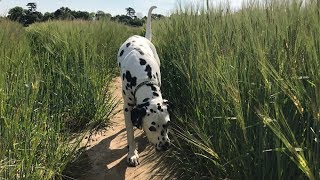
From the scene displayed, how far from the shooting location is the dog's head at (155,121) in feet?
10.6

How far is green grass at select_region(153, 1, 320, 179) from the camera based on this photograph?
139 centimetres

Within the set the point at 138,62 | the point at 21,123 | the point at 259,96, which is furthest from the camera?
the point at 138,62

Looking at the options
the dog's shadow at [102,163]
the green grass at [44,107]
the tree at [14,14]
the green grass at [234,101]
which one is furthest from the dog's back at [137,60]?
the tree at [14,14]

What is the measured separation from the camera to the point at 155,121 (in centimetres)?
323

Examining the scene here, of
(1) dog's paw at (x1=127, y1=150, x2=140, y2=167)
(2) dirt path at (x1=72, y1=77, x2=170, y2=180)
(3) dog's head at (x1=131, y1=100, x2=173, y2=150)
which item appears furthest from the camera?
(1) dog's paw at (x1=127, y1=150, x2=140, y2=167)

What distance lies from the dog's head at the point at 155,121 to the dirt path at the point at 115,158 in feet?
1.02

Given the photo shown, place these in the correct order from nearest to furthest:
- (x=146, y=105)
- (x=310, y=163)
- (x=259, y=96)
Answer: (x=310, y=163) → (x=259, y=96) → (x=146, y=105)

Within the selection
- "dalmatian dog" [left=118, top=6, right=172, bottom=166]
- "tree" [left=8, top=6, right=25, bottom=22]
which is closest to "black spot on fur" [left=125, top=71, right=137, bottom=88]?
"dalmatian dog" [left=118, top=6, right=172, bottom=166]

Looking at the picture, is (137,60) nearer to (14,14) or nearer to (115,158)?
(115,158)

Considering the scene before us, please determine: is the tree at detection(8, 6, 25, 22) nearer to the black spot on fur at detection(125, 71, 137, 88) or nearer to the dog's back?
the dog's back

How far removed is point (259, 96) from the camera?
1835mm

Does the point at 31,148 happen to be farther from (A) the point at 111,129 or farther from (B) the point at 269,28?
(A) the point at 111,129

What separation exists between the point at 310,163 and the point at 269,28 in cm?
93

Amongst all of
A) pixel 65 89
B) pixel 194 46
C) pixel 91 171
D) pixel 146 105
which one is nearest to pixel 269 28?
pixel 194 46
